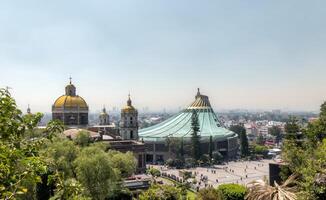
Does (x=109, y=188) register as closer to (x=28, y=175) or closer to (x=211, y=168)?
(x=28, y=175)

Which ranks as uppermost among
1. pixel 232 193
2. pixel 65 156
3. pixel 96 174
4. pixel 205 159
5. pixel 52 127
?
pixel 52 127

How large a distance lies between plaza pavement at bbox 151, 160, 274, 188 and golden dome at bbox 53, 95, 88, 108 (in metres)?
15.9

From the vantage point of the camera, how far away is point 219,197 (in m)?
26.1

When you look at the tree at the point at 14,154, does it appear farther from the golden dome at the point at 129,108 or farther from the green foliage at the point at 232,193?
the golden dome at the point at 129,108

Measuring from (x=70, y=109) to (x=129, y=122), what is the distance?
7.68 metres

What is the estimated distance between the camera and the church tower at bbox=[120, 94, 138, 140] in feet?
163

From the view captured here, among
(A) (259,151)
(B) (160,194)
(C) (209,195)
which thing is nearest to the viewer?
(B) (160,194)

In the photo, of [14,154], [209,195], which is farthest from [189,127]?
[14,154]

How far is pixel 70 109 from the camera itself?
49531mm

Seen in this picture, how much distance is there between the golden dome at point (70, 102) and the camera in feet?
162

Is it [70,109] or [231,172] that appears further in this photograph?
[231,172]

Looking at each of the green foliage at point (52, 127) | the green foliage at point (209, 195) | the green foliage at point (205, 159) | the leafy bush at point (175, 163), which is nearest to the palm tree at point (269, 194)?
the green foliage at point (52, 127)

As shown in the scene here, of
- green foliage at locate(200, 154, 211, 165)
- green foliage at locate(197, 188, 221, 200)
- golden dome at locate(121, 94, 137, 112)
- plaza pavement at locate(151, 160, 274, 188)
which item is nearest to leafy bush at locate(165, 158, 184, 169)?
plaza pavement at locate(151, 160, 274, 188)

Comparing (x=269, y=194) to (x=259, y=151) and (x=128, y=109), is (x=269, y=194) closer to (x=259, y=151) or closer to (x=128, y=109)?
(x=128, y=109)
